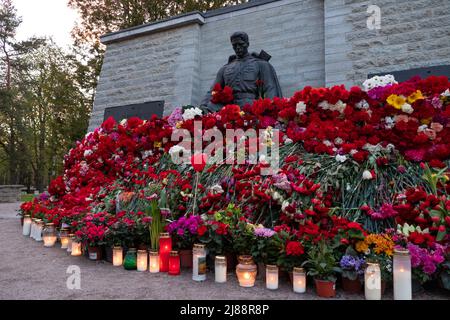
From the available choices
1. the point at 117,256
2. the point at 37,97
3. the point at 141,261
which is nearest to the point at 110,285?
the point at 141,261

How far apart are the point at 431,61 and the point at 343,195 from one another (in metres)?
3.86

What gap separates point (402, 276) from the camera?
6.79 ft

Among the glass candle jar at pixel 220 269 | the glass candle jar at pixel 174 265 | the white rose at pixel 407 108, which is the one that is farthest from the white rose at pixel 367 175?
the glass candle jar at pixel 174 265

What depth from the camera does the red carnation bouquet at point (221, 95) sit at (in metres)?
4.97

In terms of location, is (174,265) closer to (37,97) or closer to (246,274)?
(246,274)

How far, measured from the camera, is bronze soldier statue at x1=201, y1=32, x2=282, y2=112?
17.0ft

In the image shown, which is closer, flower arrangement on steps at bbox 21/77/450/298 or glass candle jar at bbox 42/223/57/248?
flower arrangement on steps at bbox 21/77/450/298

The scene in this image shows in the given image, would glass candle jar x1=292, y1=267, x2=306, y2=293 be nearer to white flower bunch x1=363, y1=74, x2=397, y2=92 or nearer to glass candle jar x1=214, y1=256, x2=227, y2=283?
glass candle jar x1=214, y1=256, x2=227, y2=283

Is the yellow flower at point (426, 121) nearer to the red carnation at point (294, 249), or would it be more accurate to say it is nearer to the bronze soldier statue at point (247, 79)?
the red carnation at point (294, 249)

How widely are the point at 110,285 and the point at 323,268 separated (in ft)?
4.98

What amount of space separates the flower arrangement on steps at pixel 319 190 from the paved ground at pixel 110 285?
0.81 ft

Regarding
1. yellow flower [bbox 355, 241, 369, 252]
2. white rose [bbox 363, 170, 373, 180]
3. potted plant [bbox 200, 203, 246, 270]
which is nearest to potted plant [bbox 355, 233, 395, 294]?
yellow flower [bbox 355, 241, 369, 252]

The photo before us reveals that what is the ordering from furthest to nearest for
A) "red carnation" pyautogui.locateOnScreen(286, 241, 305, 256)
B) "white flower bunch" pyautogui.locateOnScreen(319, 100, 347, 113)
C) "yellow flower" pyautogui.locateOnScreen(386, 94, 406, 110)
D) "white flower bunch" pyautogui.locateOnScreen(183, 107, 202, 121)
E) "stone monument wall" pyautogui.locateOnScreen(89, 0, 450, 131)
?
"stone monument wall" pyautogui.locateOnScreen(89, 0, 450, 131) < "white flower bunch" pyautogui.locateOnScreen(183, 107, 202, 121) < "white flower bunch" pyautogui.locateOnScreen(319, 100, 347, 113) < "yellow flower" pyautogui.locateOnScreen(386, 94, 406, 110) < "red carnation" pyautogui.locateOnScreen(286, 241, 305, 256)

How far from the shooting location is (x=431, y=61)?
5312 mm
